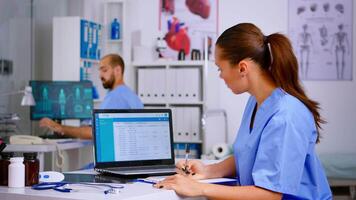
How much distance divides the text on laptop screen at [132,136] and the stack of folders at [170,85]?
259 centimetres

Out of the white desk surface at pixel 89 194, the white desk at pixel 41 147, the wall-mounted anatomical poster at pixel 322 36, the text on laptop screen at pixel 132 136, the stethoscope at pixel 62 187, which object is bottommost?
the white desk at pixel 41 147

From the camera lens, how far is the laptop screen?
2.32m

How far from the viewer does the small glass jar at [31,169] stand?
1.94 metres

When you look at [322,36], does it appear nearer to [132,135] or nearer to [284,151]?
[132,135]

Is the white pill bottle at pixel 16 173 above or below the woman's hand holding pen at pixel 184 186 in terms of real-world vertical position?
above

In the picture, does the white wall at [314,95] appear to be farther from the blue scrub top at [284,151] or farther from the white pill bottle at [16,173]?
the white pill bottle at [16,173]

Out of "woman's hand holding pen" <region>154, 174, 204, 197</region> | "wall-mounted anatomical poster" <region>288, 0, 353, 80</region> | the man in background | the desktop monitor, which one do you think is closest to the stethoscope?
"woman's hand holding pen" <region>154, 174, 204, 197</region>

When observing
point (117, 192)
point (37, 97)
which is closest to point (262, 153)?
point (117, 192)

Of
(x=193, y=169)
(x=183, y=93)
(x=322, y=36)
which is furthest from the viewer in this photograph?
(x=322, y=36)

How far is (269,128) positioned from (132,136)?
2.24 feet

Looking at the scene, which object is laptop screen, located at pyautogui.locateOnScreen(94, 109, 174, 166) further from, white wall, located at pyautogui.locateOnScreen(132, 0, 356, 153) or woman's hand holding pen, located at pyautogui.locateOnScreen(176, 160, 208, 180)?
white wall, located at pyautogui.locateOnScreen(132, 0, 356, 153)

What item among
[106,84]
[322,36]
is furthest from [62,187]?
[322,36]

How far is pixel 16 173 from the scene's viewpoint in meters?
1.91

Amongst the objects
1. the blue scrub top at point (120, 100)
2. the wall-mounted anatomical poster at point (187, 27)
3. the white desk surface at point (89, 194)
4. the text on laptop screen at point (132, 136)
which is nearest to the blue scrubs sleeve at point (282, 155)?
the white desk surface at point (89, 194)
